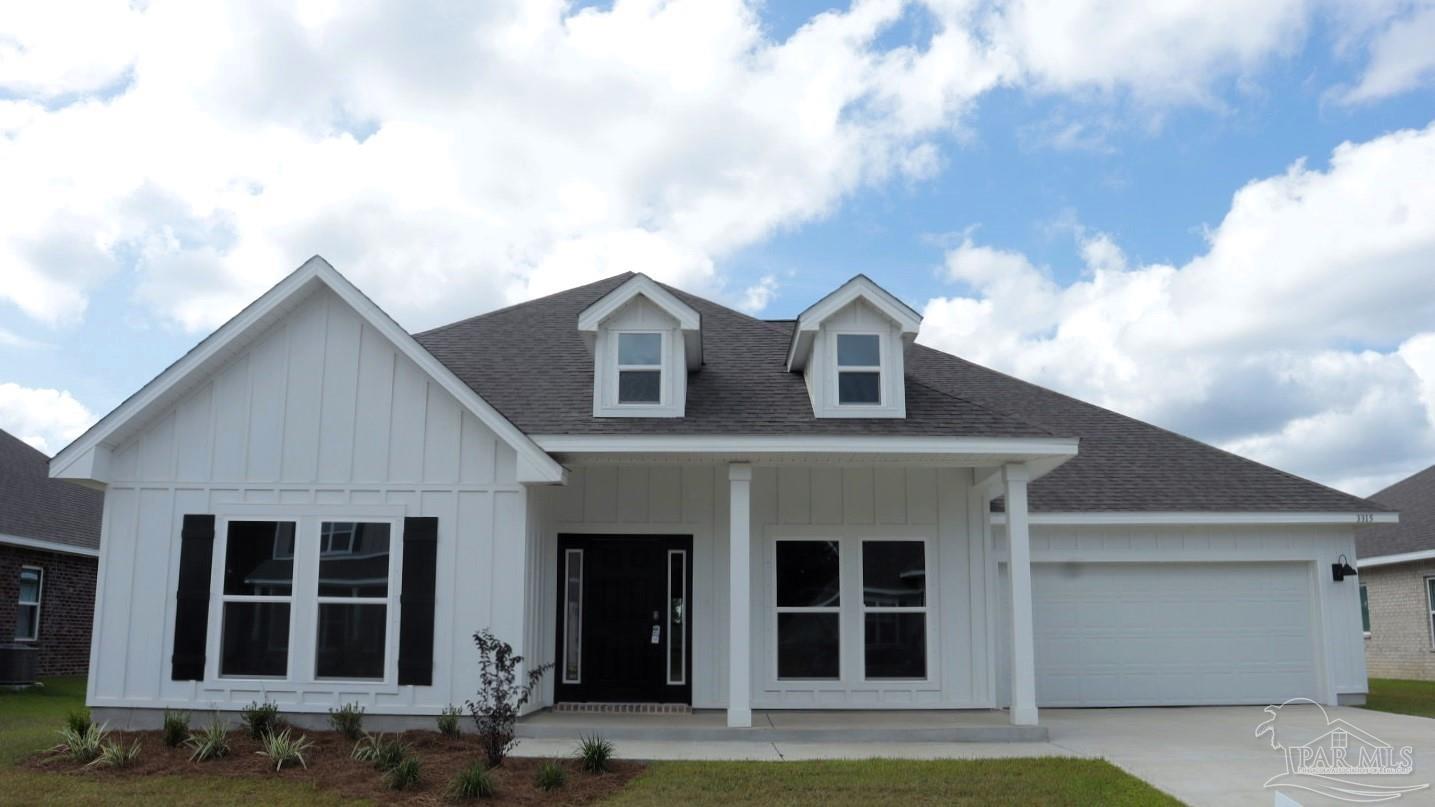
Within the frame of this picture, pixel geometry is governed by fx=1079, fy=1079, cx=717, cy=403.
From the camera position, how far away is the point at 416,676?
470 inches

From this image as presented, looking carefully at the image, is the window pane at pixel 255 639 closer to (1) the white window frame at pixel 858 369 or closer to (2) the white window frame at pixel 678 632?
(2) the white window frame at pixel 678 632

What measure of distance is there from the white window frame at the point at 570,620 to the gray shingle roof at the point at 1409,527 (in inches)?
636

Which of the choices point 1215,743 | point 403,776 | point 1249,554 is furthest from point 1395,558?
point 403,776

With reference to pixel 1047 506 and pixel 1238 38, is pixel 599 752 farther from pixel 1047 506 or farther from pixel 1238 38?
pixel 1238 38

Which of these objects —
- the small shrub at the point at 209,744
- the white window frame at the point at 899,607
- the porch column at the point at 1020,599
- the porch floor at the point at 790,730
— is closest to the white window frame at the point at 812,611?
the white window frame at the point at 899,607

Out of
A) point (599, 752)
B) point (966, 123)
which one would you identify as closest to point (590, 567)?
point (599, 752)

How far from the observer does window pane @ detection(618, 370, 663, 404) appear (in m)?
13.2

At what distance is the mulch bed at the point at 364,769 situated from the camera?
29.5 ft

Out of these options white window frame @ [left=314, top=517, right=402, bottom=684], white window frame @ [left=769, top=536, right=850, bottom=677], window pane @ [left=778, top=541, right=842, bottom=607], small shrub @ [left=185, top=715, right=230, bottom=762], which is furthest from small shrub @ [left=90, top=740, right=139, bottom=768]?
window pane @ [left=778, top=541, right=842, bottom=607]

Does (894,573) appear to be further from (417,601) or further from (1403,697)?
(1403,697)

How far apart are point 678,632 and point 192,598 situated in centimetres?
573

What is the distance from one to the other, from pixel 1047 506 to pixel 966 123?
5.57 meters

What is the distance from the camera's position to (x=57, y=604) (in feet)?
68.2

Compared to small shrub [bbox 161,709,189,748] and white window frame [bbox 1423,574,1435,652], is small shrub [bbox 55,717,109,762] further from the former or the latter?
white window frame [bbox 1423,574,1435,652]
